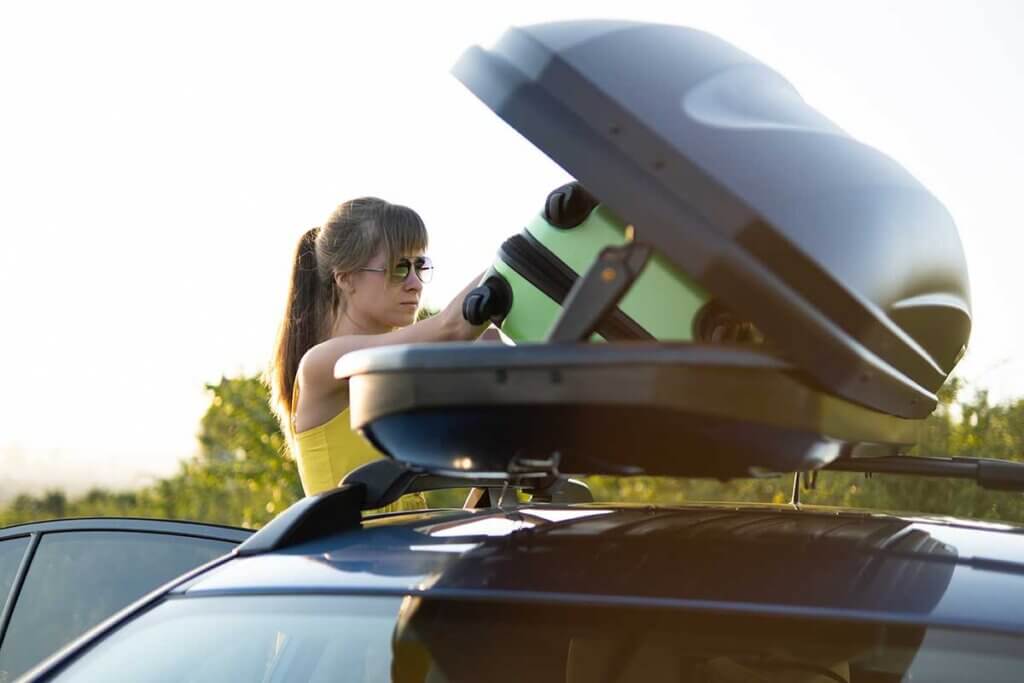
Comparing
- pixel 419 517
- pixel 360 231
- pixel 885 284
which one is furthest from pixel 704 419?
pixel 360 231

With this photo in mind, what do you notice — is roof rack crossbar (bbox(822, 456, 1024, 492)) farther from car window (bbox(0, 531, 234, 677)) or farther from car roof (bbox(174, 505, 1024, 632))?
car window (bbox(0, 531, 234, 677))

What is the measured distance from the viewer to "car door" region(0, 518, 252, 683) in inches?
156

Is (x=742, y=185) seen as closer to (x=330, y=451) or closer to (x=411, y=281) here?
(x=330, y=451)

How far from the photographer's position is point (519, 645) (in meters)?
2.15

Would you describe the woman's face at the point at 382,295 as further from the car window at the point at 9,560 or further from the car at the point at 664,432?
the car at the point at 664,432

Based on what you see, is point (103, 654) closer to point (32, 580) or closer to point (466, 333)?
point (466, 333)

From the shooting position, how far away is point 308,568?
2252mm

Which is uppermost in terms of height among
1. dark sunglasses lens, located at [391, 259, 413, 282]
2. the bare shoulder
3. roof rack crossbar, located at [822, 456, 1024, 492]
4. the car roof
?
dark sunglasses lens, located at [391, 259, 413, 282]

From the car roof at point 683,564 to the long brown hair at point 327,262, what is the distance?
4.39 ft

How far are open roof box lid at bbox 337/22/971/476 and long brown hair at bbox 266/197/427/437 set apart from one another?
1627mm

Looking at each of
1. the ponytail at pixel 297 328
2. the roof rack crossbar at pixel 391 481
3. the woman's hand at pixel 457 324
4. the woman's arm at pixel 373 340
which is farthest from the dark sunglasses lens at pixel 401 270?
the roof rack crossbar at pixel 391 481

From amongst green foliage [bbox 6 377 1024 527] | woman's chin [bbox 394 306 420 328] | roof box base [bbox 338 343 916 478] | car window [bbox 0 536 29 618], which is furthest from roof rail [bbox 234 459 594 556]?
green foliage [bbox 6 377 1024 527]

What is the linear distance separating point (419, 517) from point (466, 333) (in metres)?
0.55

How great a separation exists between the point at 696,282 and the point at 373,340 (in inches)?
60.6
